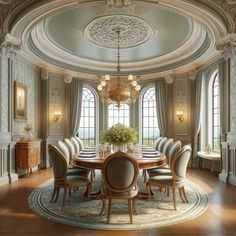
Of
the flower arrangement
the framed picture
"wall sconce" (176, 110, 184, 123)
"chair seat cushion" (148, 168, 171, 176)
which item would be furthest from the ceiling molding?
"chair seat cushion" (148, 168, 171, 176)

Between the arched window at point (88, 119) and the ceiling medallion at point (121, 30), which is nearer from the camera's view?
the ceiling medallion at point (121, 30)

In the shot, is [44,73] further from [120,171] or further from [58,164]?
[120,171]

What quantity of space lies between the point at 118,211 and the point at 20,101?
449cm

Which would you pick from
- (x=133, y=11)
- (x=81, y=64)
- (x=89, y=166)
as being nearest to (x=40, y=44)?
(x=81, y=64)

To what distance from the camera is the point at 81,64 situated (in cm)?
878

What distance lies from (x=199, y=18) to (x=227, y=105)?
2241 mm

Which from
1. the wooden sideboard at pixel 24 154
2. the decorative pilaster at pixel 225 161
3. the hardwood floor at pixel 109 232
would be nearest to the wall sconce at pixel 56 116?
the wooden sideboard at pixel 24 154

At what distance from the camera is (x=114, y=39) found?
6375 mm

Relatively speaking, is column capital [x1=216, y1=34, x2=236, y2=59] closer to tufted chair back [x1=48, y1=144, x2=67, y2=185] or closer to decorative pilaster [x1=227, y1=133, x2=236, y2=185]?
decorative pilaster [x1=227, y1=133, x2=236, y2=185]

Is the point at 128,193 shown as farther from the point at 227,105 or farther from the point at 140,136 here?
the point at 140,136

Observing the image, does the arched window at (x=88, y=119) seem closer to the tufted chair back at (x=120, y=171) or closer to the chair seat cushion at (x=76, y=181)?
the chair seat cushion at (x=76, y=181)

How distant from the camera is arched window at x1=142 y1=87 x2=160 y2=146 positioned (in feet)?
31.5

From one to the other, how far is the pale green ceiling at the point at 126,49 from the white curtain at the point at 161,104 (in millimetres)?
1225

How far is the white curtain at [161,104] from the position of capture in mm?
8836
